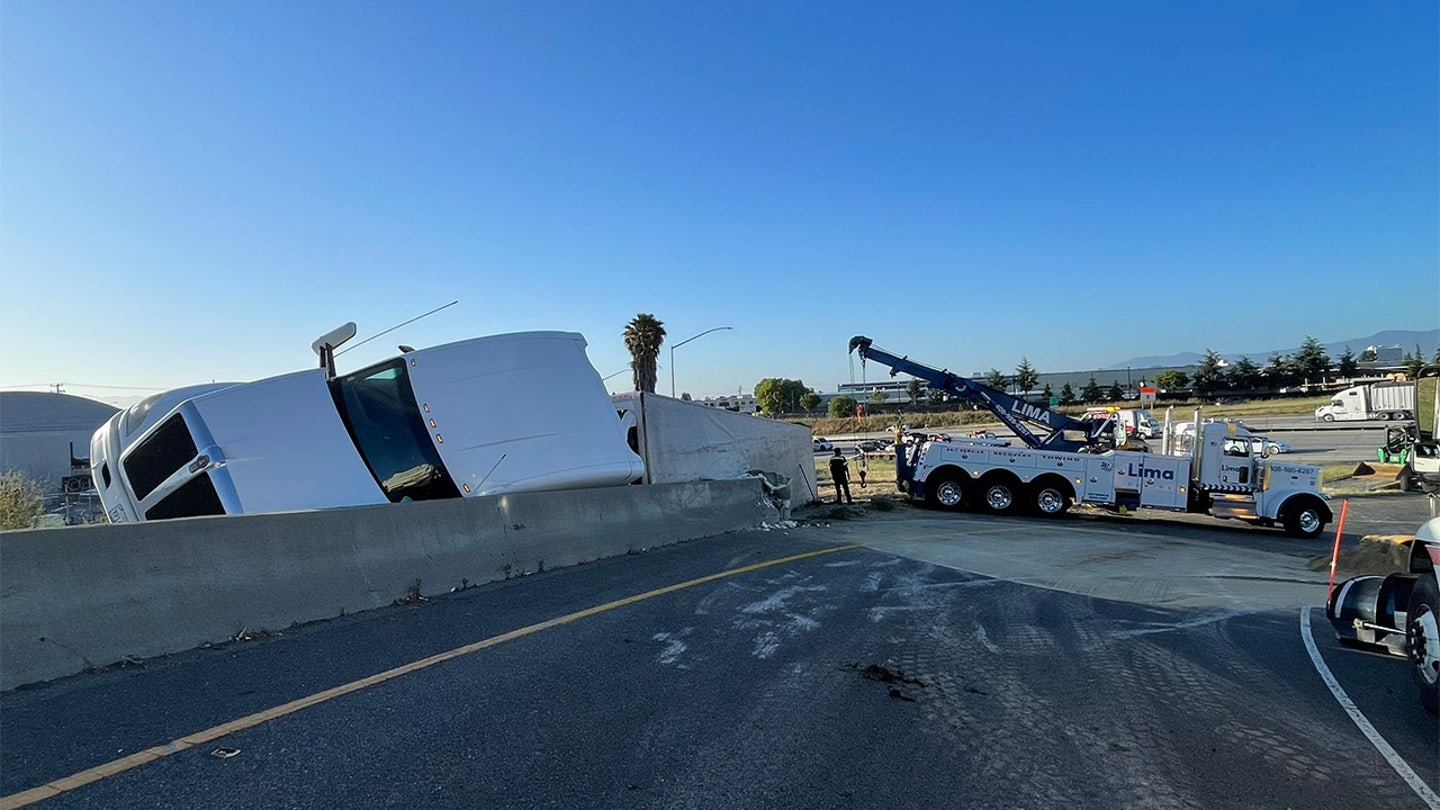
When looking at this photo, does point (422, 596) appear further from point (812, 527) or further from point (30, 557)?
point (812, 527)

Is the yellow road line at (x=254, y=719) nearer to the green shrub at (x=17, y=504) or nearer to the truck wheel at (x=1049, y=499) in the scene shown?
the green shrub at (x=17, y=504)

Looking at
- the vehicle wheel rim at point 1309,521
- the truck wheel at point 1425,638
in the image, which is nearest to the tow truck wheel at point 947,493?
the vehicle wheel rim at point 1309,521

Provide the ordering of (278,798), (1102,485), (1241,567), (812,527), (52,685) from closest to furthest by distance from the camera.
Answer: (278,798) → (52,685) → (1241,567) → (812,527) → (1102,485)

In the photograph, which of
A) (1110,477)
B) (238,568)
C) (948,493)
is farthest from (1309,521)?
(238,568)

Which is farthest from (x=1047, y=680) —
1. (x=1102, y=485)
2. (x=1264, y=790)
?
(x=1102, y=485)

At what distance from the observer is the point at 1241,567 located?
12.0 m

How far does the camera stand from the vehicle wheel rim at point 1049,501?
20391 mm

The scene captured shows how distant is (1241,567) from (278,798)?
12.6 meters

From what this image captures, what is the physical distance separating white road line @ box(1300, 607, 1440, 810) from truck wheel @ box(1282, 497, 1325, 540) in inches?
545

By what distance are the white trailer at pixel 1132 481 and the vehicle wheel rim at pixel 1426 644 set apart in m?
15.7

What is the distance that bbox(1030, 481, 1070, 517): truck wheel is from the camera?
20.4 meters

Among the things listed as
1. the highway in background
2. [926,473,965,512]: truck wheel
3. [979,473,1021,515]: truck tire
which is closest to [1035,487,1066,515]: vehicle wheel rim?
[979,473,1021,515]: truck tire

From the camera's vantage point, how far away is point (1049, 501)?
2048 centimetres

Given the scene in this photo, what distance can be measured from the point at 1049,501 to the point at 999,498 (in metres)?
1.16
